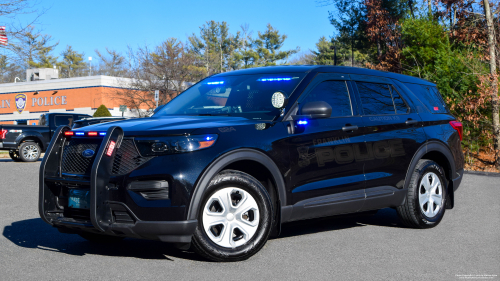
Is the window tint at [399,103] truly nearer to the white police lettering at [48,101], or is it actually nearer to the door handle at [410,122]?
the door handle at [410,122]

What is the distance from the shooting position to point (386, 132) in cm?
606

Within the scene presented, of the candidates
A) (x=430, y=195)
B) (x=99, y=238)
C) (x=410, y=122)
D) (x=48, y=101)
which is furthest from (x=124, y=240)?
(x=48, y=101)

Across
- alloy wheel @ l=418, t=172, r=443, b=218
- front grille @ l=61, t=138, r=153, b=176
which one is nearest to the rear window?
alloy wheel @ l=418, t=172, r=443, b=218

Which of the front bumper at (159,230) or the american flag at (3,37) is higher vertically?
the american flag at (3,37)

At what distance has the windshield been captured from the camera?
5.38 metres

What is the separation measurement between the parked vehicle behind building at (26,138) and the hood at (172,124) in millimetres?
14981

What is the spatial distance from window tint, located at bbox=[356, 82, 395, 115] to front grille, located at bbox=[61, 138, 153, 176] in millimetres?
2772

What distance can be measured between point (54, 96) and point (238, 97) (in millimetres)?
50651

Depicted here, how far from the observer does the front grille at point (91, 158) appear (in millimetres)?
4352

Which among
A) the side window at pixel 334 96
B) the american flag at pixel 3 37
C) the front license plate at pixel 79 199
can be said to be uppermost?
the american flag at pixel 3 37

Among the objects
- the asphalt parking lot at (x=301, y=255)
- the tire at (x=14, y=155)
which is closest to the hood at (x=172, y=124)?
the asphalt parking lot at (x=301, y=255)

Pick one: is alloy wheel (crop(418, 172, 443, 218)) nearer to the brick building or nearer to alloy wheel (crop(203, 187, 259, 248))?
alloy wheel (crop(203, 187, 259, 248))

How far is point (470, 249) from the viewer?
17.9 feet

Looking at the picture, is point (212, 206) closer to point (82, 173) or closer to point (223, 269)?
point (223, 269)
